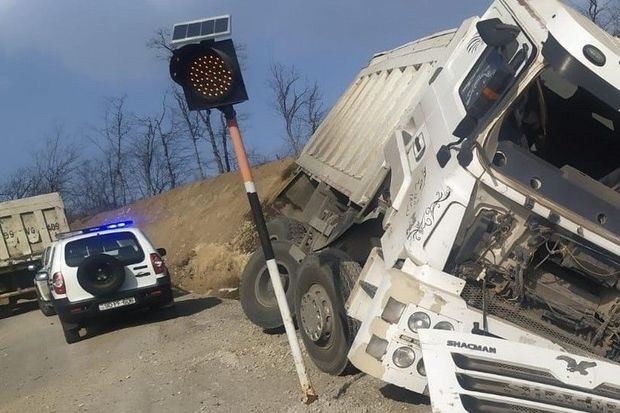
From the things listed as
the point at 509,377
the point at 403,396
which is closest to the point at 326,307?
the point at 403,396

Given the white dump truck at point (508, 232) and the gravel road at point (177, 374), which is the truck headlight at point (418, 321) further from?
the gravel road at point (177, 374)

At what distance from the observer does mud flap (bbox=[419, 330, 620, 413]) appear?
4.00 m

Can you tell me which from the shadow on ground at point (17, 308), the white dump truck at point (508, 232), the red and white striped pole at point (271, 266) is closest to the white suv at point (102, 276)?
the red and white striped pole at point (271, 266)

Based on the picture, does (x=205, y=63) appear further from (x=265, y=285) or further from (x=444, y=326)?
(x=265, y=285)

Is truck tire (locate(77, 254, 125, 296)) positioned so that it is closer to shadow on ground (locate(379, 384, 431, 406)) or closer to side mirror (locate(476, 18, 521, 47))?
shadow on ground (locate(379, 384, 431, 406))

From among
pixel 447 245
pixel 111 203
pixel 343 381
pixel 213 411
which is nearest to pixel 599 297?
pixel 447 245

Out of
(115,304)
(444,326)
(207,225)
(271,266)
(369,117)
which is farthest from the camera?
(207,225)

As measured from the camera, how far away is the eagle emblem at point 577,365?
4.12 meters

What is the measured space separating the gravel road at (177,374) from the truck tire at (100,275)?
0.75 meters

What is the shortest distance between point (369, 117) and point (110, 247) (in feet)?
17.4

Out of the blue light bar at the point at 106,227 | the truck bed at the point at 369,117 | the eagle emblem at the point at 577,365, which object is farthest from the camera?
the blue light bar at the point at 106,227

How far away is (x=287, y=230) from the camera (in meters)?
9.81

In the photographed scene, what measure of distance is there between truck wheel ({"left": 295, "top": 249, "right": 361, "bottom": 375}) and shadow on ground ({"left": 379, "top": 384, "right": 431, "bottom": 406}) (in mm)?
475

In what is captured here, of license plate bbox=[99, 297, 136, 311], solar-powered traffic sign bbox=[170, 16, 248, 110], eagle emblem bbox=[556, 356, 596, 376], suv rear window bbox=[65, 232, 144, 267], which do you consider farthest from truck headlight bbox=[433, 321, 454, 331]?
suv rear window bbox=[65, 232, 144, 267]
